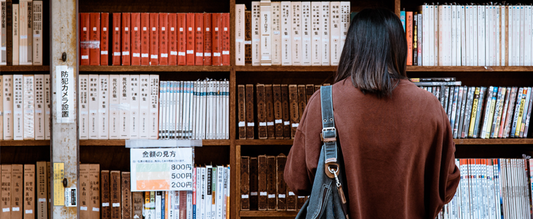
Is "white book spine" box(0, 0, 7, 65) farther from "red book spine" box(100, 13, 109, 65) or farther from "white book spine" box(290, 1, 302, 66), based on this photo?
"white book spine" box(290, 1, 302, 66)

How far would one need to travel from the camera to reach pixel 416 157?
102 cm

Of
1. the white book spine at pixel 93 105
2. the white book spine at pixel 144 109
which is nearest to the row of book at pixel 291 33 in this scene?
the white book spine at pixel 144 109

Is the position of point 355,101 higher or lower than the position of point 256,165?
higher

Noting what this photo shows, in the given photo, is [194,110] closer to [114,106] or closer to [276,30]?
[114,106]

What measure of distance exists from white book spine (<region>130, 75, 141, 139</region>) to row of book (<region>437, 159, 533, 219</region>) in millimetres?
1598

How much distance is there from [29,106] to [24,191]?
1.39ft

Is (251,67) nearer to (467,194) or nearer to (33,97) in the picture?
(33,97)

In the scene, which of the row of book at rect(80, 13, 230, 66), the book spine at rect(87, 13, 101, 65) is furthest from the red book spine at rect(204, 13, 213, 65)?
the book spine at rect(87, 13, 101, 65)

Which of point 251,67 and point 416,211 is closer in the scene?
point 416,211

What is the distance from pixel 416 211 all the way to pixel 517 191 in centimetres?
109

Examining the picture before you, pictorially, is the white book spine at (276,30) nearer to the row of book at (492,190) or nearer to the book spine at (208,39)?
the book spine at (208,39)

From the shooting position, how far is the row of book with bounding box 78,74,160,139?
1691 millimetres

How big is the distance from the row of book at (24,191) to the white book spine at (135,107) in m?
0.47

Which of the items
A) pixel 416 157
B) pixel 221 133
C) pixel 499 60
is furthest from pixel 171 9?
pixel 499 60
